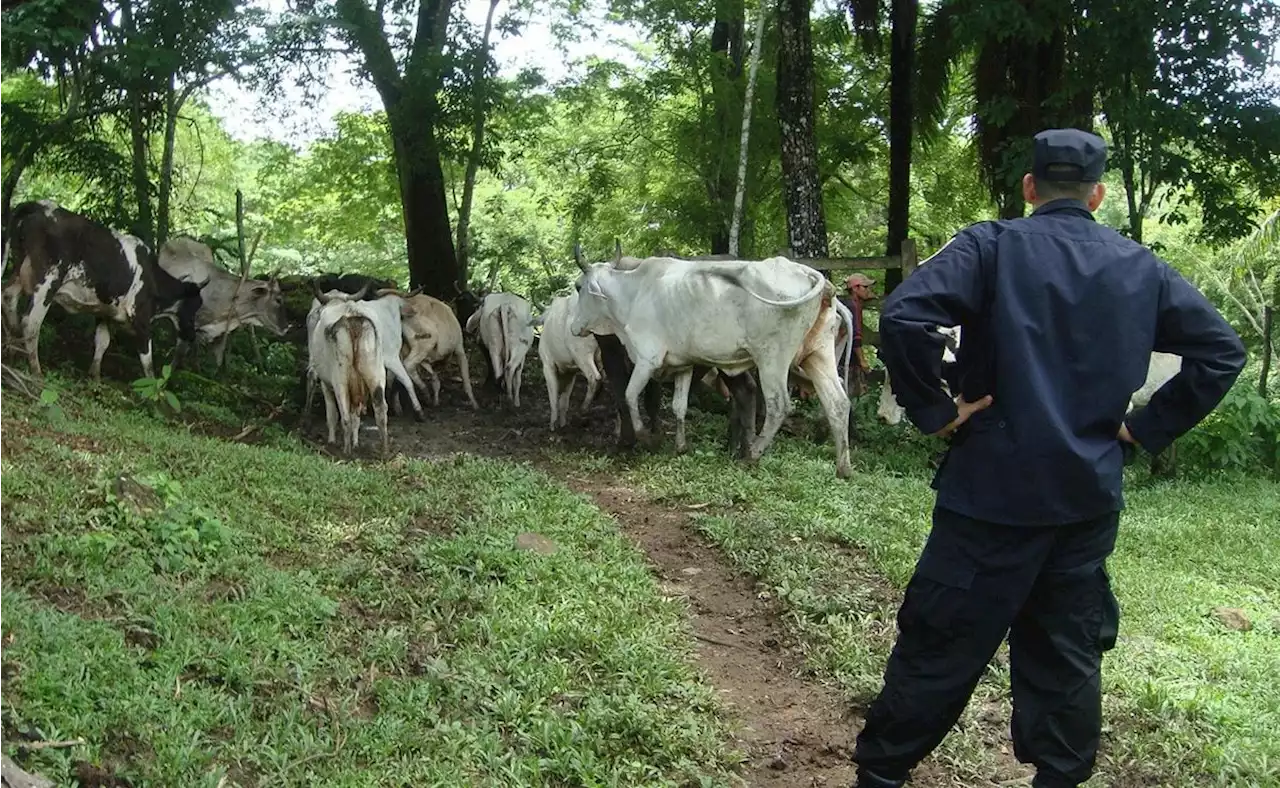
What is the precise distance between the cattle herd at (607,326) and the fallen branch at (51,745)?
6.10 metres

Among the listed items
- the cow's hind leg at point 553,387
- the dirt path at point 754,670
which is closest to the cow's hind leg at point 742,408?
the cow's hind leg at point 553,387

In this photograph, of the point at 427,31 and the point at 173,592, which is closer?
the point at 173,592

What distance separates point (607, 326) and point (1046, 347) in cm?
743

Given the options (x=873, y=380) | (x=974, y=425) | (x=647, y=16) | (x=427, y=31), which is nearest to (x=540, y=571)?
(x=974, y=425)

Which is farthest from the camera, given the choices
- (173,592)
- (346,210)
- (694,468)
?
(346,210)

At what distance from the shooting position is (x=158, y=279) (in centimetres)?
1148

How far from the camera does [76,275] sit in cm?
1023

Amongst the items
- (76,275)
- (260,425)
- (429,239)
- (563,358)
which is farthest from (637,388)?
(429,239)

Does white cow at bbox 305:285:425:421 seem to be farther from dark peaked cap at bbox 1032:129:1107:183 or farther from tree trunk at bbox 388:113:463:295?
dark peaked cap at bbox 1032:129:1107:183

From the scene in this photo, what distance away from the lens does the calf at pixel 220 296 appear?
12.3 metres

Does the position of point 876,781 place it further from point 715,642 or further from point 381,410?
point 381,410

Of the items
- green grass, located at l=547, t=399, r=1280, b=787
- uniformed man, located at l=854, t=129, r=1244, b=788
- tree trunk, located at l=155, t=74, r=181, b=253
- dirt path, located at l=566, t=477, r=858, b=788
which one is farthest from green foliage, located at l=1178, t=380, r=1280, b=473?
tree trunk, located at l=155, t=74, r=181, b=253

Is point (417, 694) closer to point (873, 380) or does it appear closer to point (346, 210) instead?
point (873, 380)

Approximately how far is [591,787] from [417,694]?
859 mm
